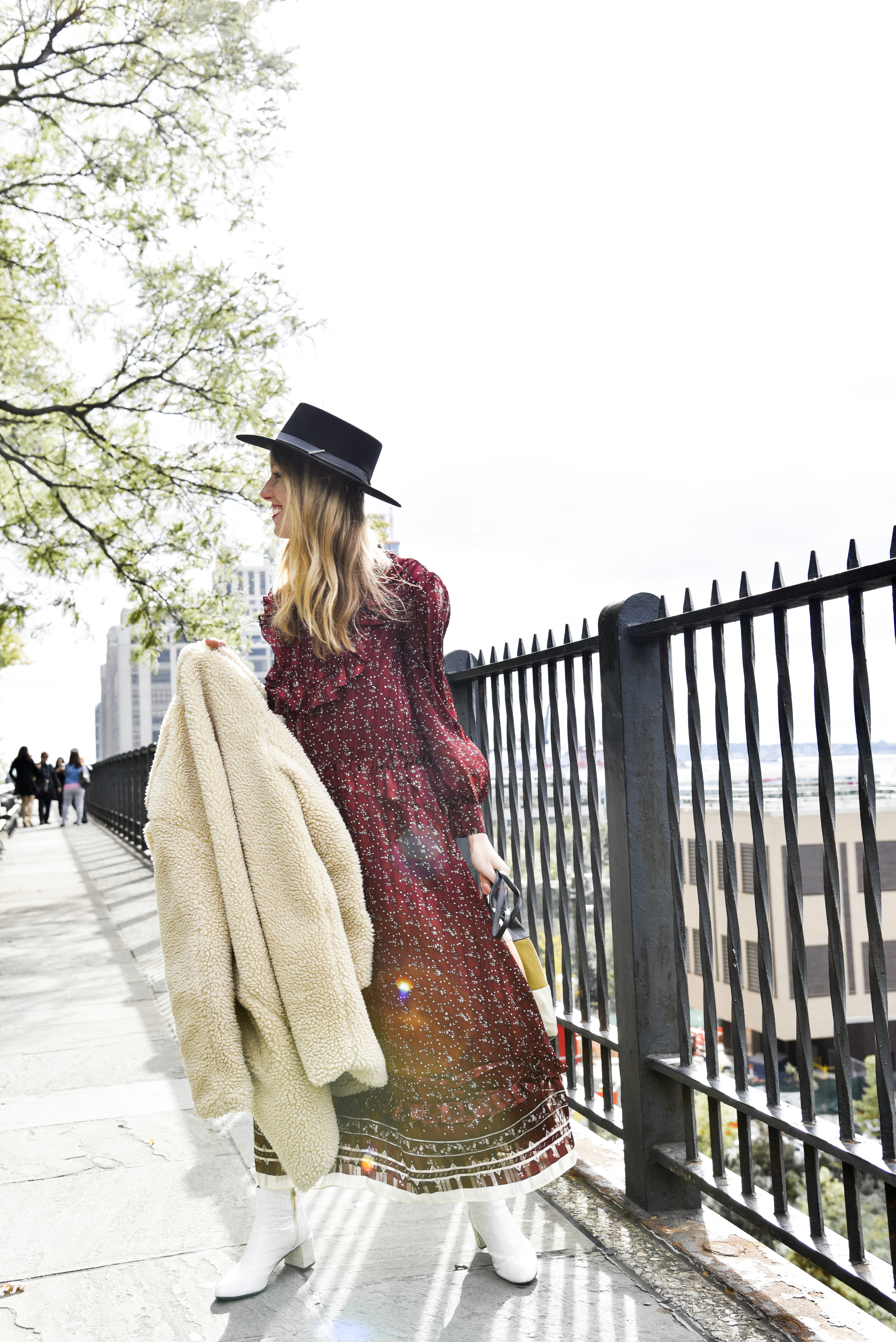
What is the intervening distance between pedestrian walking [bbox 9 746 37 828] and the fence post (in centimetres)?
2287

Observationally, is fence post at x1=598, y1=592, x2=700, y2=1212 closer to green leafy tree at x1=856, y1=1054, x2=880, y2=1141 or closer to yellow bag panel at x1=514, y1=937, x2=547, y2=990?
yellow bag panel at x1=514, y1=937, x2=547, y2=990

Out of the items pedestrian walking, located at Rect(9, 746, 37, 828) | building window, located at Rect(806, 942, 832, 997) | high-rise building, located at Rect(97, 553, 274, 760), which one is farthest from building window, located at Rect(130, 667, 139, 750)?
pedestrian walking, located at Rect(9, 746, 37, 828)

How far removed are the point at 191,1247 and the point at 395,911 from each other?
3.51ft

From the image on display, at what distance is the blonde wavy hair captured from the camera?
97.7 inches

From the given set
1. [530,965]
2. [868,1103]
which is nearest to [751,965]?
[868,1103]

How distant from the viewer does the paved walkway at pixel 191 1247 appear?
2217 mm

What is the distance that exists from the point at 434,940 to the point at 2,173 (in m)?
13.5

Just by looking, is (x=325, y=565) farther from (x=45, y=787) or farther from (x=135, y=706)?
(x=135, y=706)

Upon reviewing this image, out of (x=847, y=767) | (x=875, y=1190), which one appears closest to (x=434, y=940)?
(x=847, y=767)

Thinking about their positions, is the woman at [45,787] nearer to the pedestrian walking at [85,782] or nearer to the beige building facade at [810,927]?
the pedestrian walking at [85,782]

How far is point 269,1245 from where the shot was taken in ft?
7.90

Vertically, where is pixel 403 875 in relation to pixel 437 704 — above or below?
below

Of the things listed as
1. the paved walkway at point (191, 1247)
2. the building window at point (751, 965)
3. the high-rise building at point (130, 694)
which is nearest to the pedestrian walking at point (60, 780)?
the paved walkway at point (191, 1247)

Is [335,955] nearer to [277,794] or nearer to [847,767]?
[277,794]
